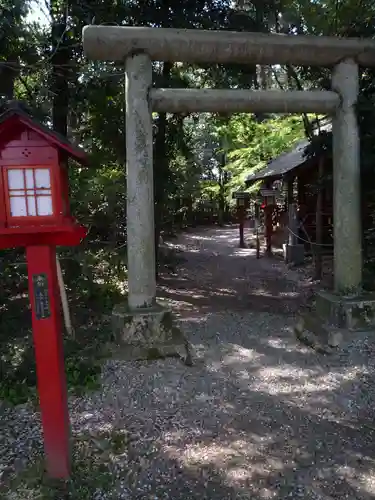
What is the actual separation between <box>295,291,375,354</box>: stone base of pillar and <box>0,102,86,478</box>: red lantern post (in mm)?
3703

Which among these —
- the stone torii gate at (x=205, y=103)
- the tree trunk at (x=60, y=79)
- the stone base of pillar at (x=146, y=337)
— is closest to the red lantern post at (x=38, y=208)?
the stone base of pillar at (x=146, y=337)

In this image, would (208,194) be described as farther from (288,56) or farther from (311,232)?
(288,56)

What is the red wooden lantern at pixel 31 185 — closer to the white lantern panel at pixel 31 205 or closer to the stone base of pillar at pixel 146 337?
the white lantern panel at pixel 31 205

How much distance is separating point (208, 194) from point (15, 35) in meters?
22.0

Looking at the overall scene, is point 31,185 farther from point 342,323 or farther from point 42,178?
point 342,323

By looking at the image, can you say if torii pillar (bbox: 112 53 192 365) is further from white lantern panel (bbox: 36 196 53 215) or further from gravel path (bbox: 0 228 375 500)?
white lantern panel (bbox: 36 196 53 215)

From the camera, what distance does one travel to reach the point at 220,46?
5.48 meters

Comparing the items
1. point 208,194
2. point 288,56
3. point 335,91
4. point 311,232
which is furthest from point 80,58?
point 208,194

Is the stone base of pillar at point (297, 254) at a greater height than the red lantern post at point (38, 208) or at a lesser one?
lesser

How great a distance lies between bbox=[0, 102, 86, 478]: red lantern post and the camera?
2.74 metres

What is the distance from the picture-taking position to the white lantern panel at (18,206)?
2777mm

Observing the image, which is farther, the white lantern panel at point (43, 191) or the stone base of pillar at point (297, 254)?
the stone base of pillar at point (297, 254)

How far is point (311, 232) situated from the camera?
42.4ft

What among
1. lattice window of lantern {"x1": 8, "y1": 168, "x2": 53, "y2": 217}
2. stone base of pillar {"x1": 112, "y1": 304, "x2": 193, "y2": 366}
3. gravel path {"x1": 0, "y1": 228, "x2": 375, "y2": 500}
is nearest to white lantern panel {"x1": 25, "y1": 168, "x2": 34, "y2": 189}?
lattice window of lantern {"x1": 8, "y1": 168, "x2": 53, "y2": 217}
